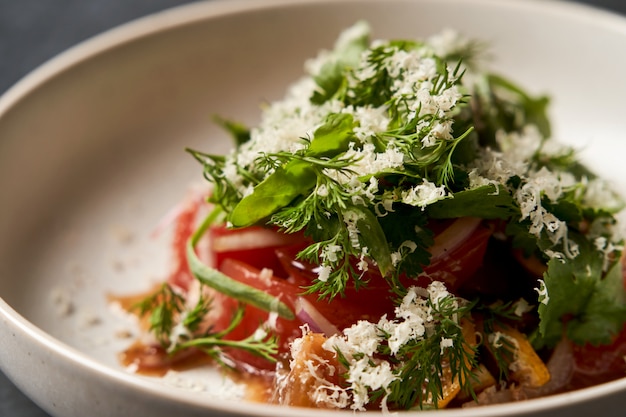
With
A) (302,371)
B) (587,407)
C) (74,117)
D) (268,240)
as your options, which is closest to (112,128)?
(74,117)

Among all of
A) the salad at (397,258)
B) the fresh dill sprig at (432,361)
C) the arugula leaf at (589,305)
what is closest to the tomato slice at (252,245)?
the salad at (397,258)

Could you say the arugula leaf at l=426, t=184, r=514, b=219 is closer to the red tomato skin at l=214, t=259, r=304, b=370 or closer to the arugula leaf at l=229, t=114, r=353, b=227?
the arugula leaf at l=229, t=114, r=353, b=227

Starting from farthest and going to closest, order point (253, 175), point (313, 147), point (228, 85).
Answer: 1. point (228, 85)
2. point (253, 175)
3. point (313, 147)

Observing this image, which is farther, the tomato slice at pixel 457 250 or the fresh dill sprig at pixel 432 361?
the tomato slice at pixel 457 250

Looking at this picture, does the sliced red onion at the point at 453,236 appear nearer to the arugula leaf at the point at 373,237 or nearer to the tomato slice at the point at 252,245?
the arugula leaf at the point at 373,237

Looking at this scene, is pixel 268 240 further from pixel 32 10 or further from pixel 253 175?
pixel 32 10

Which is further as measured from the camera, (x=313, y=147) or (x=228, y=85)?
(x=228, y=85)
